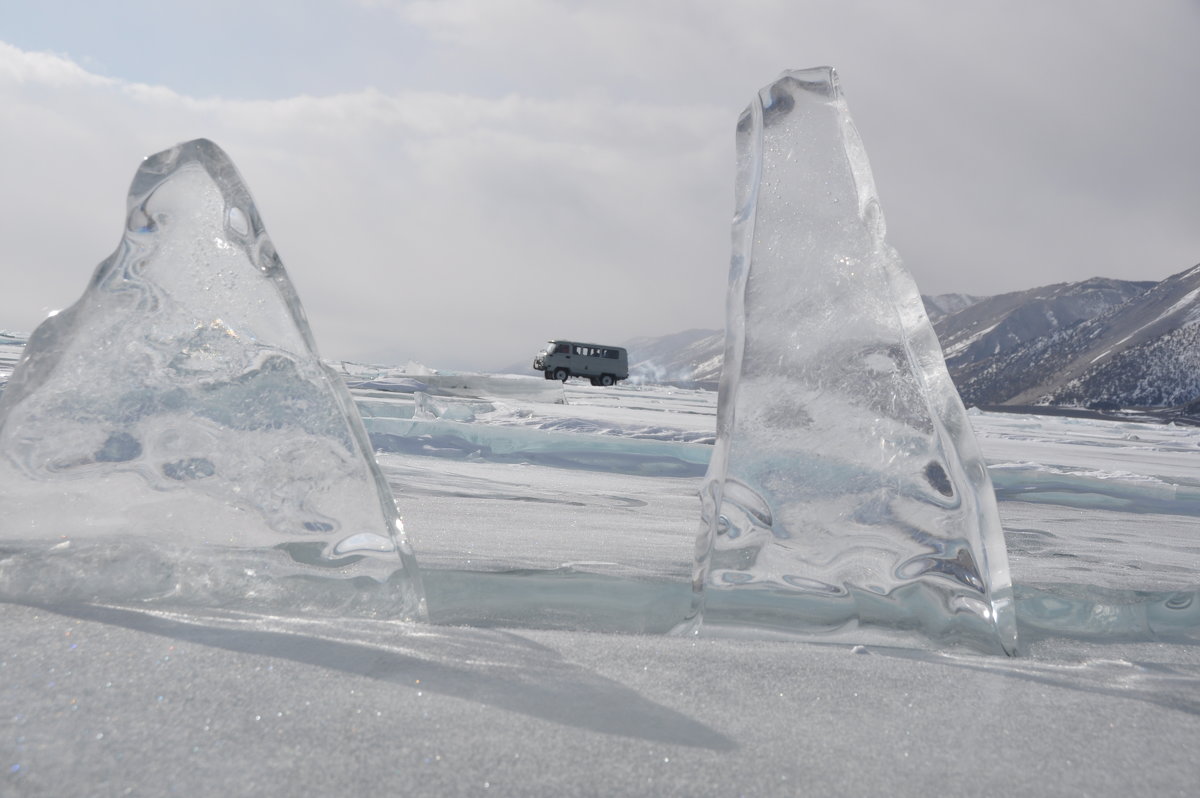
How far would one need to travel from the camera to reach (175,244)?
1.48 m

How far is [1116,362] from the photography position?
90625 mm

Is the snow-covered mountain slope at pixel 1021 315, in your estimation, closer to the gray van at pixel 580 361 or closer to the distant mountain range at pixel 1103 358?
the distant mountain range at pixel 1103 358

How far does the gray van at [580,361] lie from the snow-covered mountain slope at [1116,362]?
7509cm

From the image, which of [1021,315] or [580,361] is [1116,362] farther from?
[1021,315]

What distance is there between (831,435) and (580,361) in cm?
2772

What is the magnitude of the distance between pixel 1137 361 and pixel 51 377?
107202 mm

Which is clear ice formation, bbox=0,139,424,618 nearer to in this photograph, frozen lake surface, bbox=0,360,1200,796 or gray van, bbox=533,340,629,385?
frozen lake surface, bbox=0,360,1200,796

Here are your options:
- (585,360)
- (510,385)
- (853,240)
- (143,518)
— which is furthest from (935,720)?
(585,360)

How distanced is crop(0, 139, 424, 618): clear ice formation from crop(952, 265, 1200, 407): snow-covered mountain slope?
96277mm

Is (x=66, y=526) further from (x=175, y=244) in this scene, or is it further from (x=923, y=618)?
(x=923, y=618)

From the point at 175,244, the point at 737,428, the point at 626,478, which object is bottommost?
the point at 626,478

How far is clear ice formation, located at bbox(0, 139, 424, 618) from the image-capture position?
4.19 feet

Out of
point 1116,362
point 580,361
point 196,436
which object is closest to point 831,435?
point 196,436

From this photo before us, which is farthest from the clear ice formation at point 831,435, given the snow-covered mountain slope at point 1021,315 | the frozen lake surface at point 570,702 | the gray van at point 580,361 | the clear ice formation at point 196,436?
the snow-covered mountain slope at point 1021,315
